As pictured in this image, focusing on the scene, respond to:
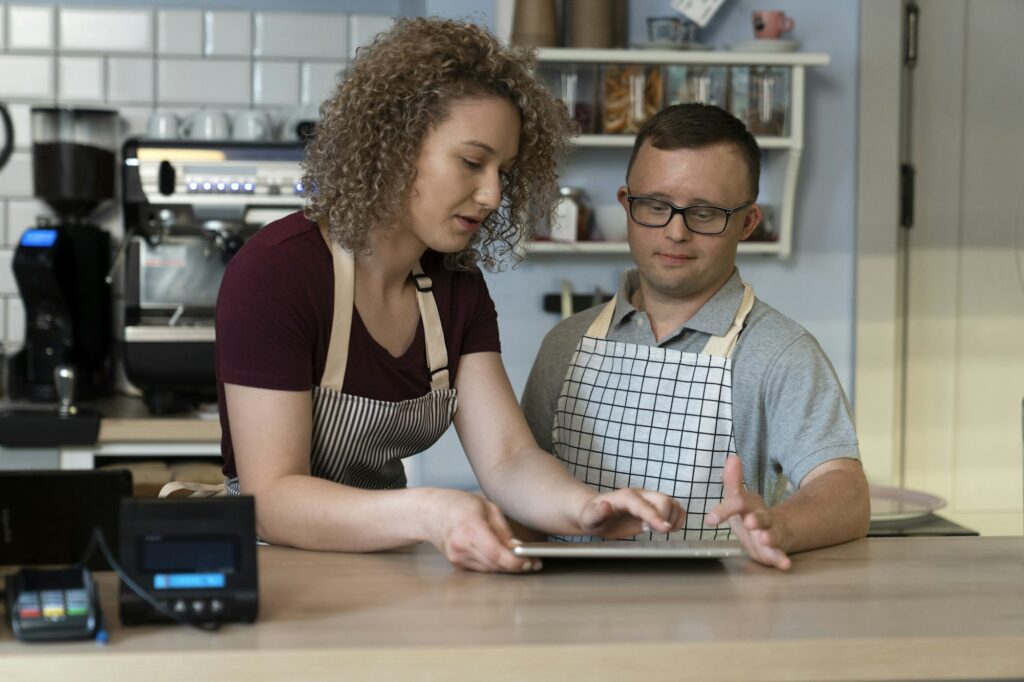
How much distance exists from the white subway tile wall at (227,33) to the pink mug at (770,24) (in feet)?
4.31

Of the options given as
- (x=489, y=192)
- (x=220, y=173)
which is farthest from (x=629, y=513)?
(x=220, y=173)

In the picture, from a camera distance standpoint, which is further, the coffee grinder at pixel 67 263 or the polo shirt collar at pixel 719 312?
the coffee grinder at pixel 67 263

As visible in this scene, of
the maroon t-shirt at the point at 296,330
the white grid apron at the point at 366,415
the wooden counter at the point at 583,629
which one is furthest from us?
the white grid apron at the point at 366,415

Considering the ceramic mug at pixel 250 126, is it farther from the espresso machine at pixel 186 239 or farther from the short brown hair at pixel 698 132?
the short brown hair at pixel 698 132

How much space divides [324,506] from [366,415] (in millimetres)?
205

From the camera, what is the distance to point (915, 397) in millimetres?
3023

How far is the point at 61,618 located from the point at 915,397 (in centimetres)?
241

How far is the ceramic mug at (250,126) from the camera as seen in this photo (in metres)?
3.06

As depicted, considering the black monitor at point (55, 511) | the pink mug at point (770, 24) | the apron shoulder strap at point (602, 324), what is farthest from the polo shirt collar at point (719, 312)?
the pink mug at point (770, 24)

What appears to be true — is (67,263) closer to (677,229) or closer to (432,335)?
(432,335)

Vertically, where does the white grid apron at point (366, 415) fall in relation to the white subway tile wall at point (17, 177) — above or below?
below

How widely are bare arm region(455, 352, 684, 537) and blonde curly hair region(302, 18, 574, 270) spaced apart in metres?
0.26

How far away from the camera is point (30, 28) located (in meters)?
3.17

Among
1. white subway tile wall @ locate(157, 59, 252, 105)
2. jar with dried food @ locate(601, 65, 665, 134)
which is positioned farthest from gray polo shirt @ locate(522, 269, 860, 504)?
white subway tile wall @ locate(157, 59, 252, 105)
